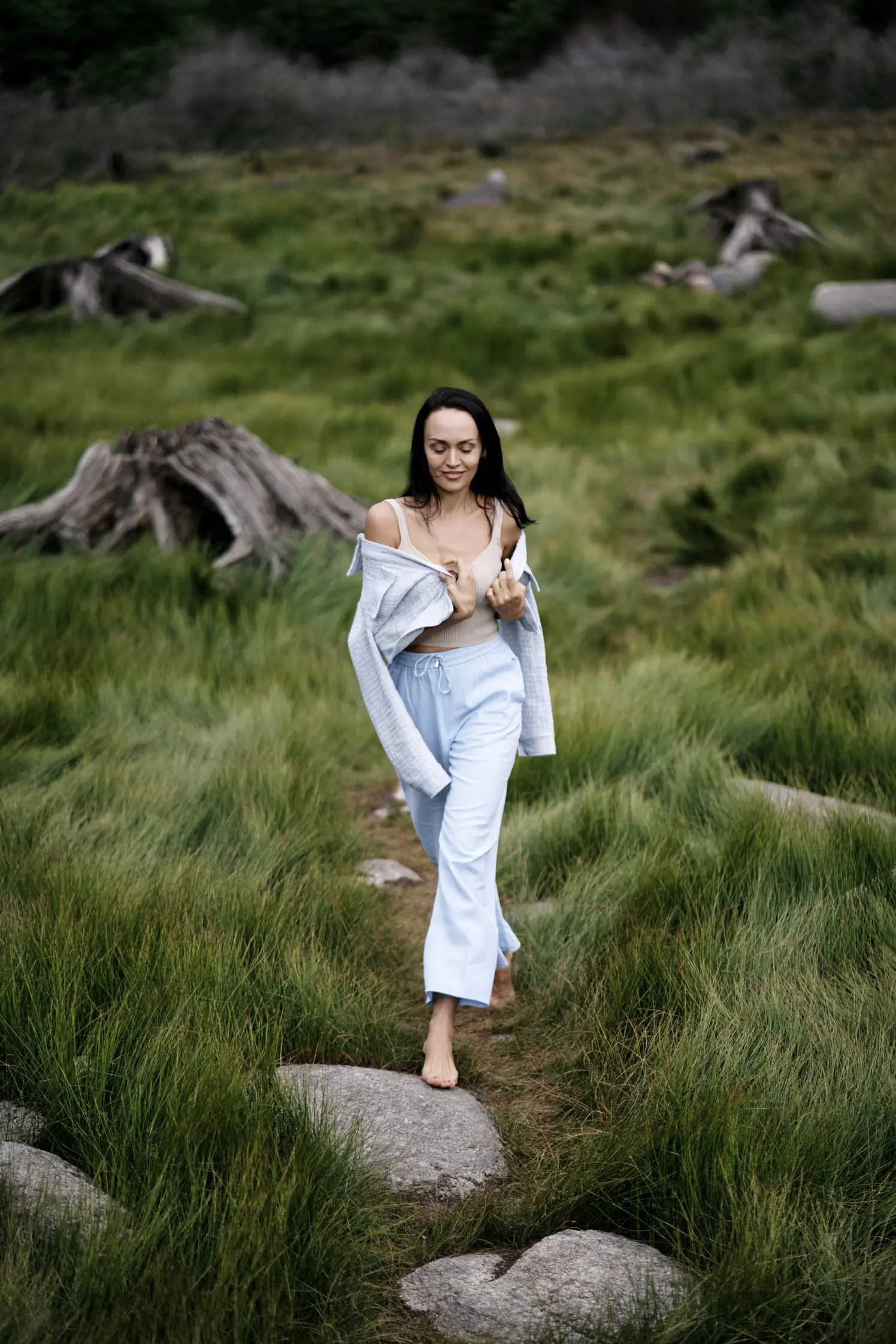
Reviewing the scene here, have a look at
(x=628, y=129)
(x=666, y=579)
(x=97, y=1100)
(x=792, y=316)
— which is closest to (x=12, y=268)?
(x=792, y=316)

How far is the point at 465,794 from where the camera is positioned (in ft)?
8.74

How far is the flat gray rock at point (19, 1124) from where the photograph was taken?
6.65 feet

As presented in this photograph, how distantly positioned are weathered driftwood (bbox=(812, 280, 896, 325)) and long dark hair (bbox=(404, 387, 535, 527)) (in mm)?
9577

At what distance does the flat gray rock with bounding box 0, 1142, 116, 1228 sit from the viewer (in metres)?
1.77

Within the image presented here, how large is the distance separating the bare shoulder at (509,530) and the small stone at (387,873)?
126cm

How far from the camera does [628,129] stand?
2911cm

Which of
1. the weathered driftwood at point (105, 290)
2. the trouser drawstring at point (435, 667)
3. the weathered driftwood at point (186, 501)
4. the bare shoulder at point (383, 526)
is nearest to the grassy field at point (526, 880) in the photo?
the weathered driftwood at point (186, 501)

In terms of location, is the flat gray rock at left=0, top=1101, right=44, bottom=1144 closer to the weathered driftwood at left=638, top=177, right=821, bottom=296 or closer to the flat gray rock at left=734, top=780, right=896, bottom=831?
the flat gray rock at left=734, top=780, right=896, bottom=831

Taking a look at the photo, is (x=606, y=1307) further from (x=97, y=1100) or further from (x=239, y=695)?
(x=239, y=695)

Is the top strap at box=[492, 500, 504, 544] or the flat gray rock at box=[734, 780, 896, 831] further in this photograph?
the flat gray rock at box=[734, 780, 896, 831]

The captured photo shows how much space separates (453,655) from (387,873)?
1.22 m

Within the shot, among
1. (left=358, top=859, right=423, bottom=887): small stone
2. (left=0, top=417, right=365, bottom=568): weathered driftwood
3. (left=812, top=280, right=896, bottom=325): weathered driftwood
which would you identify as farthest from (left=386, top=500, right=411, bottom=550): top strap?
(left=812, top=280, right=896, bottom=325): weathered driftwood

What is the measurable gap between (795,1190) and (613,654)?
12.2 ft

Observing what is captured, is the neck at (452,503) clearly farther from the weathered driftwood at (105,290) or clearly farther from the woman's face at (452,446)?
the weathered driftwood at (105,290)
